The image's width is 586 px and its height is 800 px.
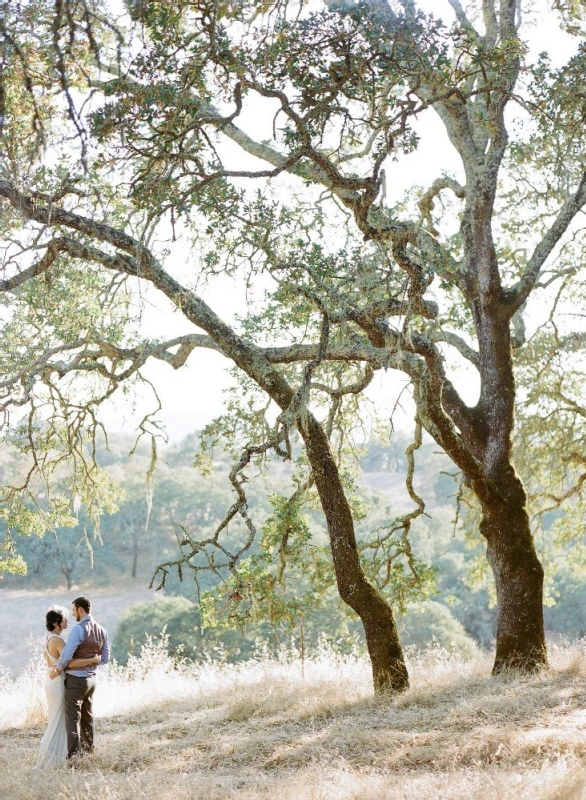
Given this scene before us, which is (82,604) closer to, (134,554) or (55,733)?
(55,733)

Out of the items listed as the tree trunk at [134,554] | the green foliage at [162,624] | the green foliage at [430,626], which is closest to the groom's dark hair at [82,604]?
the green foliage at [162,624]

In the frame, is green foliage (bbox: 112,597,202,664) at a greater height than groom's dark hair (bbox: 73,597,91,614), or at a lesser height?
lesser

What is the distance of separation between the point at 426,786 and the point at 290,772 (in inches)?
50.9

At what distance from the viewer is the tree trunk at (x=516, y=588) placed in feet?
29.4

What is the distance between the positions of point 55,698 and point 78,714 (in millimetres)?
263

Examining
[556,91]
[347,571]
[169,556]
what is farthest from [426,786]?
[169,556]

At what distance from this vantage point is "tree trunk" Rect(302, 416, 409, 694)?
310 inches

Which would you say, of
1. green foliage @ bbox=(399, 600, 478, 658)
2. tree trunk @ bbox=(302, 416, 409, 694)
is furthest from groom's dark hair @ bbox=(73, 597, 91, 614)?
green foliage @ bbox=(399, 600, 478, 658)

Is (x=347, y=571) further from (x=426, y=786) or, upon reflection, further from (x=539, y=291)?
(x=539, y=291)

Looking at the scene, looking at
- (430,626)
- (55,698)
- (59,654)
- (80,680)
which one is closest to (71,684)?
(80,680)

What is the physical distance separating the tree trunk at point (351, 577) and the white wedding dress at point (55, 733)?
2826mm

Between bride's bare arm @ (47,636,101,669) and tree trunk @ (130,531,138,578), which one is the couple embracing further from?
tree trunk @ (130,531,138,578)

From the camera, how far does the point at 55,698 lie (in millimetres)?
6984

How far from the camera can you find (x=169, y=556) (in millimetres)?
42375
